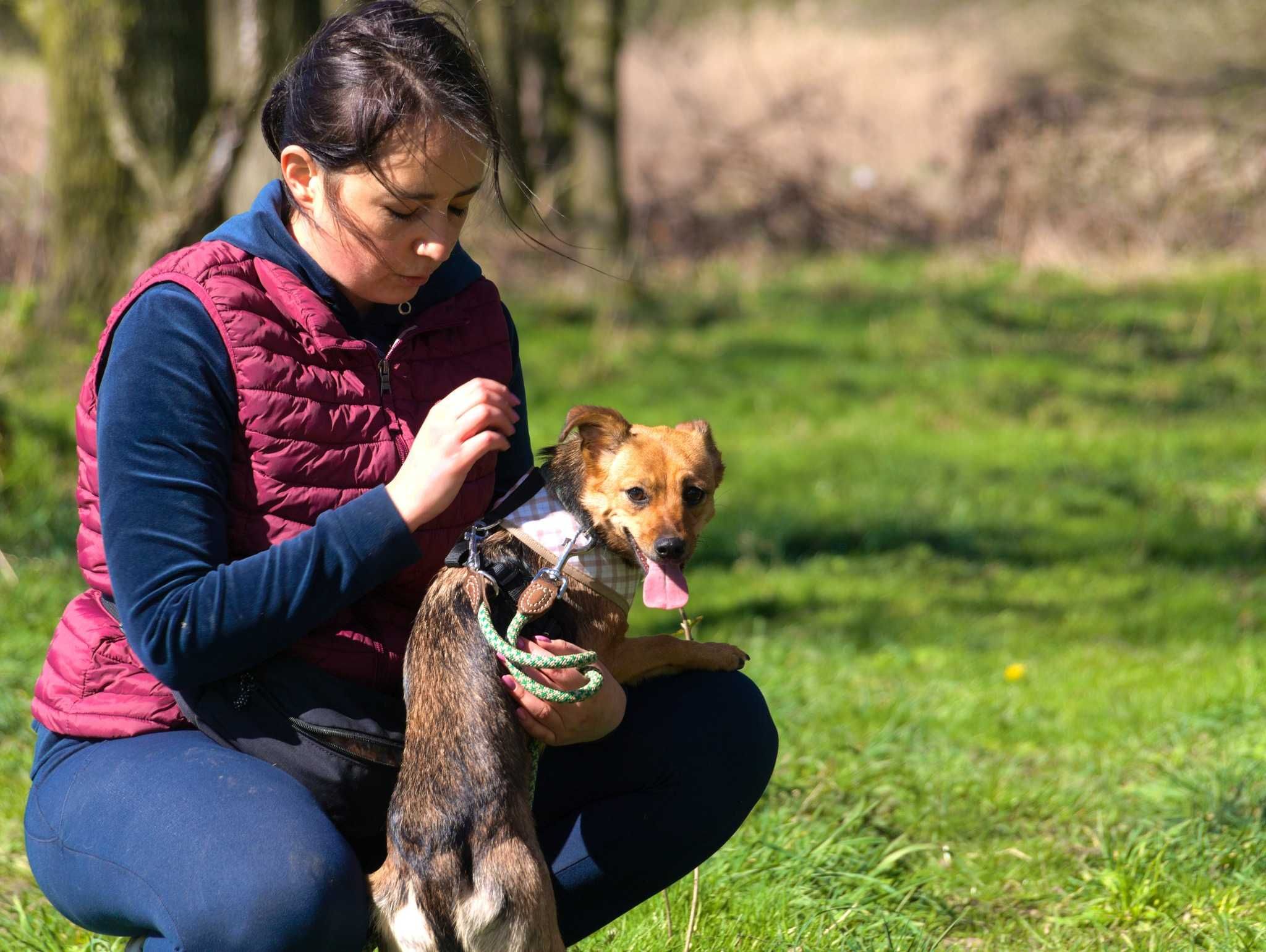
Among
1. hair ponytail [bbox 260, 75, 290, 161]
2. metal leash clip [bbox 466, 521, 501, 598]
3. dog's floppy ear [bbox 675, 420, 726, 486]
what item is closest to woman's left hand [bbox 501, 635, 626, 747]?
metal leash clip [bbox 466, 521, 501, 598]

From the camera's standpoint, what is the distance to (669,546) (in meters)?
2.46

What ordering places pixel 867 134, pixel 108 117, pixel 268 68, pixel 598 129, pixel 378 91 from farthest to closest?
pixel 867 134 → pixel 598 129 → pixel 108 117 → pixel 268 68 → pixel 378 91

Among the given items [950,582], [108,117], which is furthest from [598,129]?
[950,582]

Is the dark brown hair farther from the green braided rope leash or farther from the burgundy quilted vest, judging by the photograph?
the green braided rope leash

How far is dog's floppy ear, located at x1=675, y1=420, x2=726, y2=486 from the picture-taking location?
2.74 meters

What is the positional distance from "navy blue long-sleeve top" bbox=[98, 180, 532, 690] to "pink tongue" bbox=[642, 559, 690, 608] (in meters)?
0.51

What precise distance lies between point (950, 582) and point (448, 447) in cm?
449

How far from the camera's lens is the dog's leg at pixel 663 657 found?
8.21 ft

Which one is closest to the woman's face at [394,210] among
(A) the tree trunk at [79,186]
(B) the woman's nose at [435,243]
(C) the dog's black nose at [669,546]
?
(B) the woman's nose at [435,243]

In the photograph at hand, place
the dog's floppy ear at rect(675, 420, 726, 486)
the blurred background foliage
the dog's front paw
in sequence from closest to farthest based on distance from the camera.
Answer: the dog's front paw
the dog's floppy ear at rect(675, 420, 726, 486)
the blurred background foliage

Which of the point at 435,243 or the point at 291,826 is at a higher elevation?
the point at 435,243

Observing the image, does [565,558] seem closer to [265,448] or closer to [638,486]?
[638,486]

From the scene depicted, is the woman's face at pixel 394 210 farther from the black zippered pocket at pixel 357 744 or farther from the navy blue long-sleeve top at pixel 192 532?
the black zippered pocket at pixel 357 744

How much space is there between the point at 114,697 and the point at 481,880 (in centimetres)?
65
